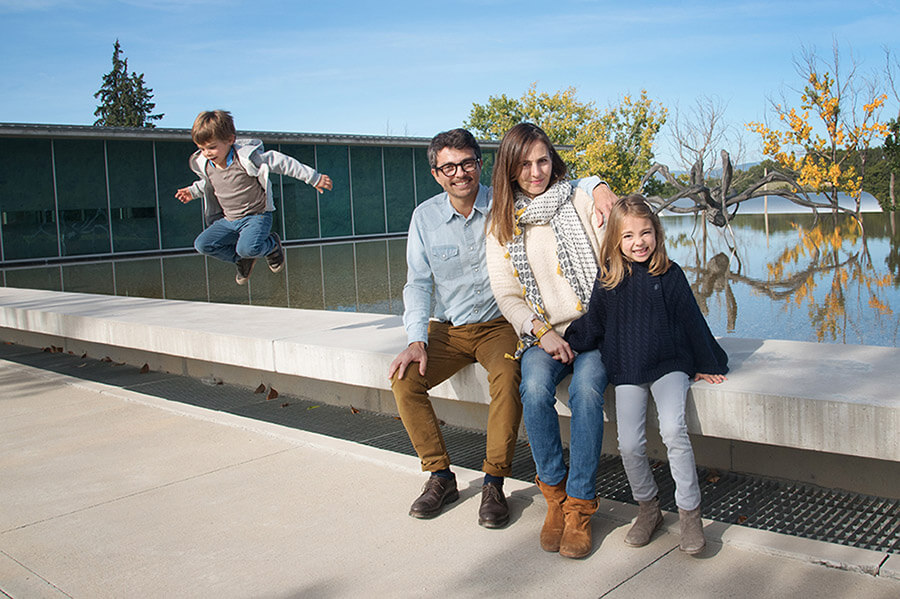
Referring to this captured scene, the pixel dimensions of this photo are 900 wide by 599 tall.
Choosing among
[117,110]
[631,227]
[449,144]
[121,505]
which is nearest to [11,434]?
[121,505]

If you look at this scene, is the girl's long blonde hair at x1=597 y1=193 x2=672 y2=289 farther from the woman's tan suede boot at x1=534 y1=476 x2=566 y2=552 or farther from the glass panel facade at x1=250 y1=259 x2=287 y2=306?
the glass panel facade at x1=250 y1=259 x2=287 y2=306

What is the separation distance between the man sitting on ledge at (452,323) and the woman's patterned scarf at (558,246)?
6.3 inches

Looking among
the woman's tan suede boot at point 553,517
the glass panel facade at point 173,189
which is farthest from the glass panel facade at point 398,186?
the woman's tan suede boot at point 553,517

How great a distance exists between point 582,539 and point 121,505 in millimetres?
2122

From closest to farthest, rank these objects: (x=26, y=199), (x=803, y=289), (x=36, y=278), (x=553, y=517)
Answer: (x=553, y=517)
(x=803, y=289)
(x=36, y=278)
(x=26, y=199)

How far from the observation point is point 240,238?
18.7ft

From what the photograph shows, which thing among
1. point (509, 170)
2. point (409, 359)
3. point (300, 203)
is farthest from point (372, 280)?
point (300, 203)

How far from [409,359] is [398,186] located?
2769cm

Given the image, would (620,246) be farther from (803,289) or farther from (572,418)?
(803,289)

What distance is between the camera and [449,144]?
12.4 feet

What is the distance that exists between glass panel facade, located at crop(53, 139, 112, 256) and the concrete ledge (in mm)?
16196

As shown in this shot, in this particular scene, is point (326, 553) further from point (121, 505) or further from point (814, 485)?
point (814, 485)

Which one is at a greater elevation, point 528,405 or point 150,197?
point 150,197

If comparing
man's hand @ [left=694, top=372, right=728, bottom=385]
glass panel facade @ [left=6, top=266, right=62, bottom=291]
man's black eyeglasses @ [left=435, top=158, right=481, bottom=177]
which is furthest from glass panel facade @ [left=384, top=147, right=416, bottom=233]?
man's hand @ [left=694, top=372, right=728, bottom=385]
